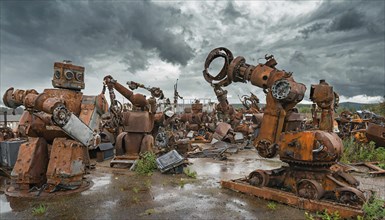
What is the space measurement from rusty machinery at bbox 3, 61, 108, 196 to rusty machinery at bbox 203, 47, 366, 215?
8.95 feet

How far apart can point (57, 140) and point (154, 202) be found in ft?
8.18

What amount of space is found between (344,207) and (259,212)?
51.8 inches

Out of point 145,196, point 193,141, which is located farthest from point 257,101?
point 145,196

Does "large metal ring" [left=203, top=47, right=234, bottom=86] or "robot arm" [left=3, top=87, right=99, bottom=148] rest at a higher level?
"large metal ring" [left=203, top=47, right=234, bottom=86]

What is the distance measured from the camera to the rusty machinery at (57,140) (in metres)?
6.15

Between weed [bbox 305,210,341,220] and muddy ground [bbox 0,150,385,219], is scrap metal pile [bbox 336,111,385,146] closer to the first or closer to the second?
muddy ground [bbox 0,150,385,219]

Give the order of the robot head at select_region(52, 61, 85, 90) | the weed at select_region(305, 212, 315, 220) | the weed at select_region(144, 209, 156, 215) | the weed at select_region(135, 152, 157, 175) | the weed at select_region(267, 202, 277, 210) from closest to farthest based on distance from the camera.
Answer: the weed at select_region(305, 212, 315, 220) → the weed at select_region(144, 209, 156, 215) → the weed at select_region(267, 202, 277, 210) → the robot head at select_region(52, 61, 85, 90) → the weed at select_region(135, 152, 157, 175)

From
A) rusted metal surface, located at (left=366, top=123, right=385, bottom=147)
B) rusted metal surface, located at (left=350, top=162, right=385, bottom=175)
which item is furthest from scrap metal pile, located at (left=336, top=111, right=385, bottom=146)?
rusted metal surface, located at (left=350, top=162, right=385, bottom=175)

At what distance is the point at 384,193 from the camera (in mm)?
6793

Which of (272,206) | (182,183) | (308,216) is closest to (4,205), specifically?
(182,183)

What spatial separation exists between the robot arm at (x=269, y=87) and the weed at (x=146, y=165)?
344cm

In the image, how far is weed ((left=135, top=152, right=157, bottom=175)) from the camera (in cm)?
857

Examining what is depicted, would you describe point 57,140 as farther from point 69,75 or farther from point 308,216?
point 308,216

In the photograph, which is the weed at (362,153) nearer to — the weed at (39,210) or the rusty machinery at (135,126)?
the rusty machinery at (135,126)
